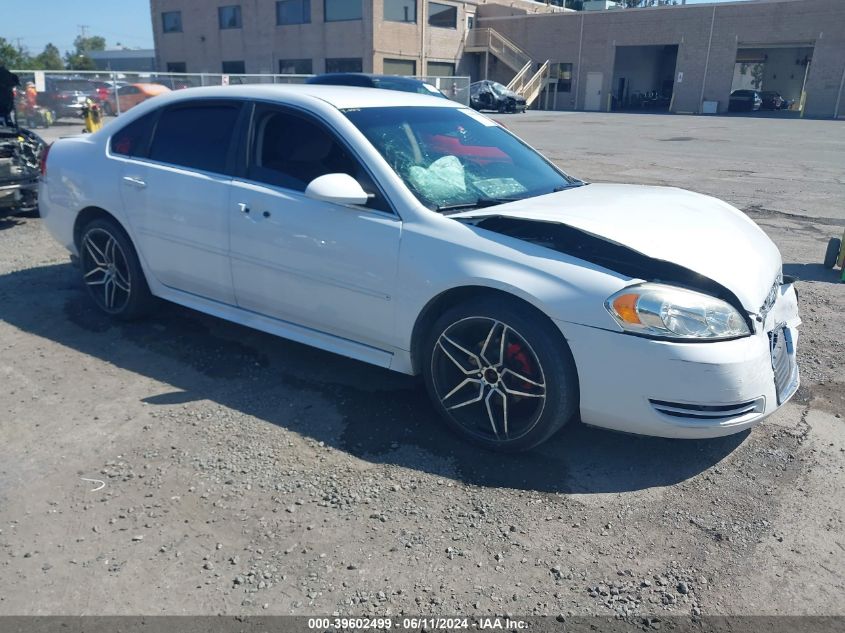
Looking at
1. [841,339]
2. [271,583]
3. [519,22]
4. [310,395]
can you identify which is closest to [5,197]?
[310,395]

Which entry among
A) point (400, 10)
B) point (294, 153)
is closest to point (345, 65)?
point (400, 10)

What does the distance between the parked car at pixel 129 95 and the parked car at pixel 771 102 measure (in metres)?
41.9

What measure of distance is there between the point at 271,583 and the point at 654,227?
257cm

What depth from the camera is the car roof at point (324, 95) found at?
436 centimetres

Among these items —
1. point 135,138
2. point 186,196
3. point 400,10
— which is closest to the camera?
point 186,196

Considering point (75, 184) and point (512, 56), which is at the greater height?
point (512, 56)

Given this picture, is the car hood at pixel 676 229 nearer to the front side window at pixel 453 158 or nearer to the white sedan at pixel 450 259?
the white sedan at pixel 450 259

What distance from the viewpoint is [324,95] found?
4438 mm

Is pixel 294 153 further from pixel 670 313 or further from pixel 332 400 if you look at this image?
pixel 670 313

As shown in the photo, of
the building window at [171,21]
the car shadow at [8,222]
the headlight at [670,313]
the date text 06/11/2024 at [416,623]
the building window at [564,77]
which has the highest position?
A: the building window at [171,21]

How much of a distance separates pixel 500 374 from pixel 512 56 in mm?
52709

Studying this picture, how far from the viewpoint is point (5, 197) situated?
326 inches

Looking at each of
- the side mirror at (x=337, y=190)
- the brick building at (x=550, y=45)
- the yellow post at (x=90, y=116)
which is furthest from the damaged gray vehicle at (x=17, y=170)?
the brick building at (x=550, y=45)

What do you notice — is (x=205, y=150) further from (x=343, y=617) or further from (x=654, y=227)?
(x=343, y=617)
